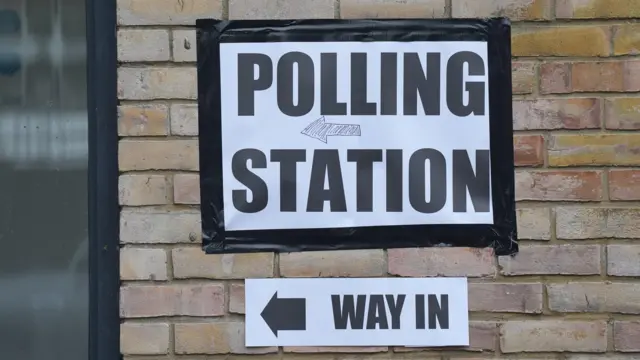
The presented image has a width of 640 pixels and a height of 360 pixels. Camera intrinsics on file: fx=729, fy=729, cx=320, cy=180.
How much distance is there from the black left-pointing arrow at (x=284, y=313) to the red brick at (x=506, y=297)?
1.49 feet

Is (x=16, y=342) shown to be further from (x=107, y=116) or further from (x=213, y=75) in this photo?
(x=213, y=75)

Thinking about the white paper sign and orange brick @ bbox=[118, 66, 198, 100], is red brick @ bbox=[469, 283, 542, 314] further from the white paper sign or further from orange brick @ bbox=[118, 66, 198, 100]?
orange brick @ bbox=[118, 66, 198, 100]

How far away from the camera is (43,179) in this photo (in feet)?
6.77

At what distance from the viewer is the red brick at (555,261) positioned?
6.38 ft

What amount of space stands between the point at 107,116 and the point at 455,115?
3.05 feet

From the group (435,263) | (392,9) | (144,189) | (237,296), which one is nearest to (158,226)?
(144,189)

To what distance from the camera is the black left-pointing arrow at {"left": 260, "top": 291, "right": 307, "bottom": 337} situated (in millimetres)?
1934

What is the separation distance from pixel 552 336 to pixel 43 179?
4.82ft

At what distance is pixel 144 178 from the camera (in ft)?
6.36

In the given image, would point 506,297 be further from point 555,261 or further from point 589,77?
point 589,77

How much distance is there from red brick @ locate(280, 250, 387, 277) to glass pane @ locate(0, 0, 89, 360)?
641 mm

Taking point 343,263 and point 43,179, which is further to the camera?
point 43,179

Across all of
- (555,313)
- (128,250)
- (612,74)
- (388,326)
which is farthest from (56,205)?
(612,74)

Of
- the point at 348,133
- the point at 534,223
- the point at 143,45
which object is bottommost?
the point at 534,223
